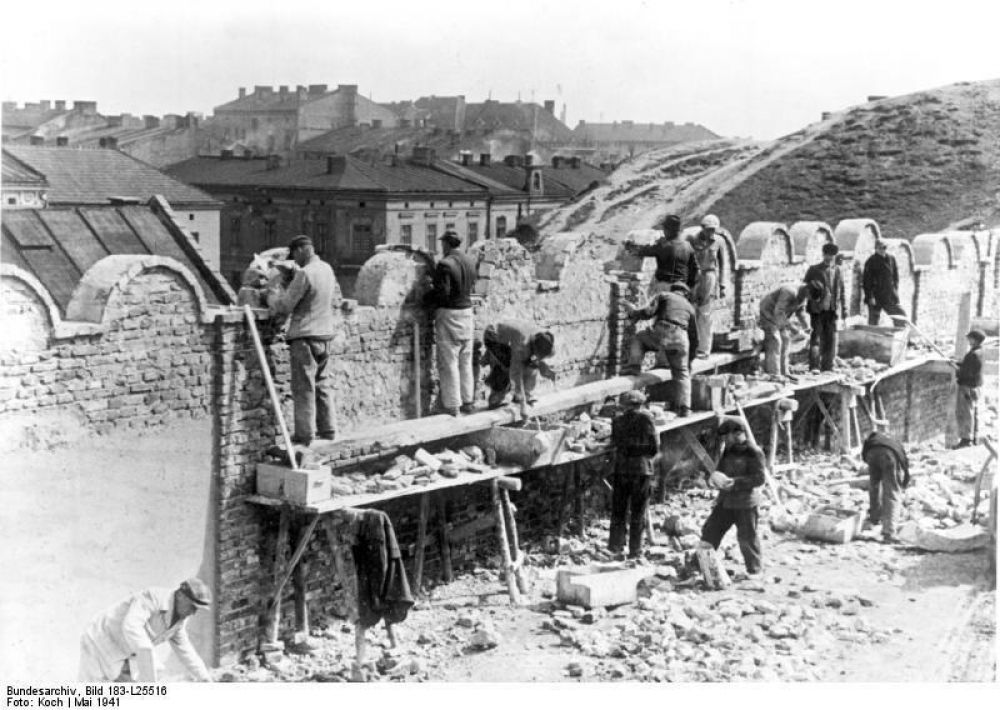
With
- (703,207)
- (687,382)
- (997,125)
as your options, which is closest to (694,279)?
(687,382)

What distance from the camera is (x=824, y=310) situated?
62.0 ft

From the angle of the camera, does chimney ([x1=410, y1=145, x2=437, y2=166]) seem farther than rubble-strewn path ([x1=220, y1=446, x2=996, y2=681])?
Yes

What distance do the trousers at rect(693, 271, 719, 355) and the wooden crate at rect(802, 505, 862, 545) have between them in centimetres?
318

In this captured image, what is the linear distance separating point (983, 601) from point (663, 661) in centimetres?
386

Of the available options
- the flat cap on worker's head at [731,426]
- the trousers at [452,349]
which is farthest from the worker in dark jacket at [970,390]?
the trousers at [452,349]

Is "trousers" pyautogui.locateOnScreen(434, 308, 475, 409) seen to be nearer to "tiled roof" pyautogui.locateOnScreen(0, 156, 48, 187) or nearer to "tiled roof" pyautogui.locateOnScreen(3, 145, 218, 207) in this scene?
"tiled roof" pyautogui.locateOnScreen(0, 156, 48, 187)

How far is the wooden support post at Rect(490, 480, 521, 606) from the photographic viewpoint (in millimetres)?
13094

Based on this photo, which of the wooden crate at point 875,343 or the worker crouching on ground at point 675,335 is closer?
the worker crouching on ground at point 675,335

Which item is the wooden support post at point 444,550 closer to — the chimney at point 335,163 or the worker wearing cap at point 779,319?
the worker wearing cap at point 779,319

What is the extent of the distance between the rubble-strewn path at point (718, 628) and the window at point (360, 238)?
106ft

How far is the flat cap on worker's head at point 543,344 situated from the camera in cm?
1402

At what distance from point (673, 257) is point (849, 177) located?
75.4 feet

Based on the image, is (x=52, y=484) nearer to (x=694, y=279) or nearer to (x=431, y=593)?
(x=431, y=593)

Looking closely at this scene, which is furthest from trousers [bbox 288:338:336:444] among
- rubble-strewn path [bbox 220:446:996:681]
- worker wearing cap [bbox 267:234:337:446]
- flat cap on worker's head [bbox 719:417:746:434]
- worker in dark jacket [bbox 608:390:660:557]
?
flat cap on worker's head [bbox 719:417:746:434]
